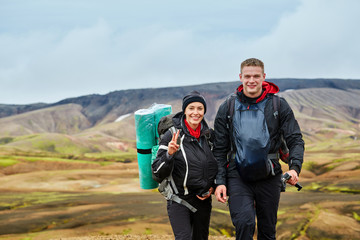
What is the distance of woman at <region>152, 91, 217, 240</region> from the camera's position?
5.94m

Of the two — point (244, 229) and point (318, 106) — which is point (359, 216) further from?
point (318, 106)

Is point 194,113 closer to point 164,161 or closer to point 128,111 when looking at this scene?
point 164,161

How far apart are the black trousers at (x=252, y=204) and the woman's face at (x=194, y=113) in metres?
1.23

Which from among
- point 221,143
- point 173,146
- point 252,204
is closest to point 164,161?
point 173,146

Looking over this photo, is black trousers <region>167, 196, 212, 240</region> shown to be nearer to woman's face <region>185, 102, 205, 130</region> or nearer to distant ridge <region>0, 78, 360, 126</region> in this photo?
woman's face <region>185, 102, 205, 130</region>

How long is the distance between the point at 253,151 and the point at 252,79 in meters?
1.29

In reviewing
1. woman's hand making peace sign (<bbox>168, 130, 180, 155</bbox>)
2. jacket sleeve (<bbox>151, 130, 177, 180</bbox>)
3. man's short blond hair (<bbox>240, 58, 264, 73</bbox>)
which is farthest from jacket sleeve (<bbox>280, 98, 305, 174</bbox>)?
jacket sleeve (<bbox>151, 130, 177, 180</bbox>)

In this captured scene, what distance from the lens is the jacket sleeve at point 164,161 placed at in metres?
5.76

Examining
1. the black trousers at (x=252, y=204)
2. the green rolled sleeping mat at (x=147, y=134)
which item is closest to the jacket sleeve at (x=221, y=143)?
the black trousers at (x=252, y=204)

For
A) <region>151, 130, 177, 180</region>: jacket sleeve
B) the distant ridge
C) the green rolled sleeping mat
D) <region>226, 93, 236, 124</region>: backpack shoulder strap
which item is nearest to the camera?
<region>151, 130, 177, 180</region>: jacket sleeve

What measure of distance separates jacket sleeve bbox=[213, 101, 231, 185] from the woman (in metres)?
0.15

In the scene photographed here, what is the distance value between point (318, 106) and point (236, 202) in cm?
13769

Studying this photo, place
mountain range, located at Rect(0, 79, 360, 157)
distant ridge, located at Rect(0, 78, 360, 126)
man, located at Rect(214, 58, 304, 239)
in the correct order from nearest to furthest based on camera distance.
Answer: man, located at Rect(214, 58, 304, 239) < mountain range, located at Rect(0, 79, 360, 157) < distant ridge, located at Rect(0, 78, 360, 126)

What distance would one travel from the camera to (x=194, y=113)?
5980 mm
